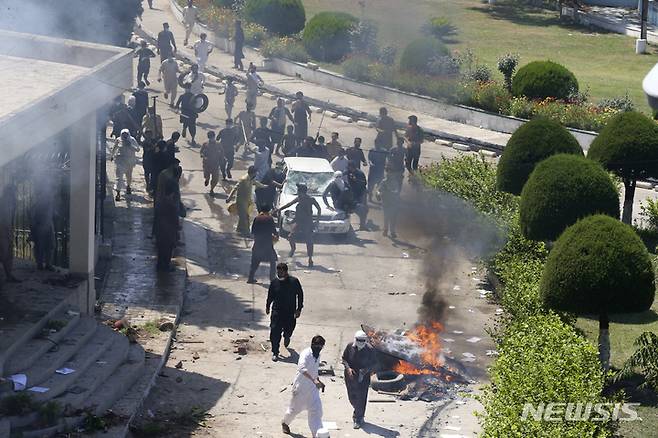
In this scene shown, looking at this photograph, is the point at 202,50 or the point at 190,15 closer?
the point at 202,50

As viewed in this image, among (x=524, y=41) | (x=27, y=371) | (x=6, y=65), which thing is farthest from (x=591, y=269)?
(x=524, y=41)

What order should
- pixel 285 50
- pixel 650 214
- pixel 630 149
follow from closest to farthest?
pixel 630 149
pixel 650 214
pixel 285 50

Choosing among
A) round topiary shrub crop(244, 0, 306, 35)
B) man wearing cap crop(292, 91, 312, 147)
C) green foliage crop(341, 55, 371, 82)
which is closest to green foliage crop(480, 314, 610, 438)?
man wearing cap crop(292, 91, 312, 147)

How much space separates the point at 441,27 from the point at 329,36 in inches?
245

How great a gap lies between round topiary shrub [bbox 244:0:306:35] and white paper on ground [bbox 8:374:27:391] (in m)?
28.0

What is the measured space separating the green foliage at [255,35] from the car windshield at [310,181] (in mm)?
16631

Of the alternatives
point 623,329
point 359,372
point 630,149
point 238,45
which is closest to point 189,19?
point 238,45

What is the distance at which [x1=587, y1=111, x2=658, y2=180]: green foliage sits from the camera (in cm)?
2262

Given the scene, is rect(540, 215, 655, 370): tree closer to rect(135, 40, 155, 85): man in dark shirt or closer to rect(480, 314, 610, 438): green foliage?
rect(480, 314, 610, 438): green foliage

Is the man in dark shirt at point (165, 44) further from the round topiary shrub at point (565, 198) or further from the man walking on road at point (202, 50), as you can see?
the round topiary shrub at point (565, 198)

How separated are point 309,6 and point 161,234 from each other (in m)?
28.2

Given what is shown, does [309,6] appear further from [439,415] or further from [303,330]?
[439,415]

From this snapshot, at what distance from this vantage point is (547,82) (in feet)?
108

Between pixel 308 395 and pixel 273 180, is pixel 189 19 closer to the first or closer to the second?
pixel 273 180
